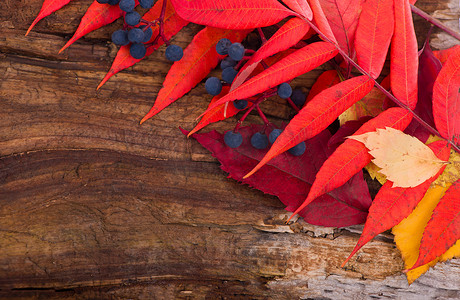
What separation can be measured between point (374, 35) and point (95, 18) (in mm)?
540

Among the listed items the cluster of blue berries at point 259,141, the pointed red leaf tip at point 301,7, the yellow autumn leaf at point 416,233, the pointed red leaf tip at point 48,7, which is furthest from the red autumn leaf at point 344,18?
the pointed red leaf tip at point 48,7

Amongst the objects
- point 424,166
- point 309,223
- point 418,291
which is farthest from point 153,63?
point 418,291

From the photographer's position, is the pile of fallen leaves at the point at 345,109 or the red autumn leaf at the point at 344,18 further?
the red autumn leaf at the point at 344,18

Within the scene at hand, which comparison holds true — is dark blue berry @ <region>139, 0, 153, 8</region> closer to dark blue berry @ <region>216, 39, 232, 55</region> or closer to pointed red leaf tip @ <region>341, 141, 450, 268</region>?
dark blue berry @ <region>216, 39, 232, 55</region>

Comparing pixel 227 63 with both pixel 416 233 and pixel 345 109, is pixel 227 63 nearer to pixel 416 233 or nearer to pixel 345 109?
pixel 345 109

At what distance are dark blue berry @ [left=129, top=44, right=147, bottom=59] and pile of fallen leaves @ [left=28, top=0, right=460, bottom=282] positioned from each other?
30 mm

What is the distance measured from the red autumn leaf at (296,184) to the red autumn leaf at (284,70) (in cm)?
15

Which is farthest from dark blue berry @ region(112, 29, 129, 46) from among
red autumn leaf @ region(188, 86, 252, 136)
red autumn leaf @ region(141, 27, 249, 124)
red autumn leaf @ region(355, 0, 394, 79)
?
red autumn leaf @ region(355, 0, 394, 79)

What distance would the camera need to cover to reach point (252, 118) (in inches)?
30.1

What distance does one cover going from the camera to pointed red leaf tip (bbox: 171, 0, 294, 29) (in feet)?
1.97

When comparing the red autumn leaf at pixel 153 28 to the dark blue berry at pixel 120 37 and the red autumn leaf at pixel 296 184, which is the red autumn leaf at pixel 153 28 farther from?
the red autumn leaf at pixel 296 184

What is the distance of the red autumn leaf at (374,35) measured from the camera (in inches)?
25.8

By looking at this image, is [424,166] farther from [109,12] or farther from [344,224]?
[109,12]

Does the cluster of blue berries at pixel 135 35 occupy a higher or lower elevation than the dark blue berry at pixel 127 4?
lower
